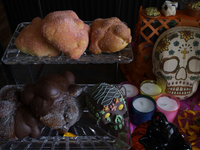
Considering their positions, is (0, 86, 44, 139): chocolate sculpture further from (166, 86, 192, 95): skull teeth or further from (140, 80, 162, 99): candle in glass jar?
(166, 86, 192, 95): skull teeth

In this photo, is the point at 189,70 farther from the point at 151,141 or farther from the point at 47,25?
→ the point at 47,25

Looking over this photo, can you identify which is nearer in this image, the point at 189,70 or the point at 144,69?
the point at 189,70

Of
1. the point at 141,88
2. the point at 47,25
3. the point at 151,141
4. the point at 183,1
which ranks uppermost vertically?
the point at 47,25

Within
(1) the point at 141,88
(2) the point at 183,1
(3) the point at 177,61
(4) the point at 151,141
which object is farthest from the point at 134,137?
(2) the point at 183,1

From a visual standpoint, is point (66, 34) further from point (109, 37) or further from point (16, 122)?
point (16, 122)

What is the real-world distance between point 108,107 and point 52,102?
6.8 inches

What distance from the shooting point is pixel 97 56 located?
23.2 inches

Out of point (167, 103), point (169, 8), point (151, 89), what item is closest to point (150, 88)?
point (151, 89)

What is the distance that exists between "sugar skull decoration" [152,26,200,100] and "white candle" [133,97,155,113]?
0.17 m

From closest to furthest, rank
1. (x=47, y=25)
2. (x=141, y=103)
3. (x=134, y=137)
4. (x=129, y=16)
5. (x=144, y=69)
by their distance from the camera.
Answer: (x=47, y=25) → (x=134, y=137) → (x=141, y=103) → (x=144, y=69) → (x=129, y=16)

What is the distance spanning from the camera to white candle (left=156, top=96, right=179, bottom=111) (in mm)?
835

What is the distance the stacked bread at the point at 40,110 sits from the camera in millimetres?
561

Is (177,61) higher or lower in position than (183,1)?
lower

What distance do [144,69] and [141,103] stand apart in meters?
0.25
